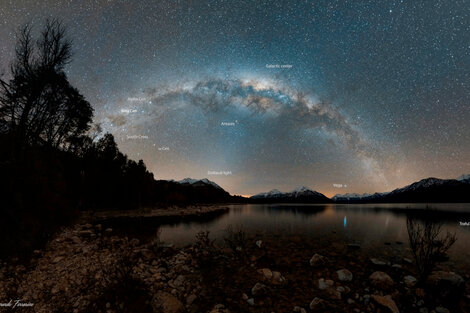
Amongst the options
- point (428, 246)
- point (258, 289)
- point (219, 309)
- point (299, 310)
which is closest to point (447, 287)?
point (428, 246)

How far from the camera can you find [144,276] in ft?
22.3

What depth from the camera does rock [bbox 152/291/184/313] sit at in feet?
16.2

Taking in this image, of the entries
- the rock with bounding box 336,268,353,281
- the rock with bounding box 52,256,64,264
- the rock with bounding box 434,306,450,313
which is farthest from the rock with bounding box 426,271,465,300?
the rock with bounding box 52,256,64,264

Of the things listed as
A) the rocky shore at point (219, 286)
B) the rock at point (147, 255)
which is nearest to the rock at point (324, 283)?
the rocky shore at point (219, 286)

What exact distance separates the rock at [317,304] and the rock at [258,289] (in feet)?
4.51

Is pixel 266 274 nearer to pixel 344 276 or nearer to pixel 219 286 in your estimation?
pixel 219 286

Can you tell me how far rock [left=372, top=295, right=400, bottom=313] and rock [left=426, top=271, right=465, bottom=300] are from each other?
172 cm

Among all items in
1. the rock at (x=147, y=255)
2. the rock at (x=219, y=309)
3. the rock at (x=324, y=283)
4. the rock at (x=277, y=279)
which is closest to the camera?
the rock at (x=219, y=309)

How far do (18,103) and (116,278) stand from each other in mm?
12508

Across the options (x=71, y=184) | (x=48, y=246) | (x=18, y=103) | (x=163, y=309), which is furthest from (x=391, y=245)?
(x=71, y=184)

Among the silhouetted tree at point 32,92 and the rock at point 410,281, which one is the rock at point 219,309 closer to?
the rock at point 410,281

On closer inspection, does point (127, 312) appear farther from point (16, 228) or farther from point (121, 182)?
point (121, 182)

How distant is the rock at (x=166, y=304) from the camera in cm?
493
